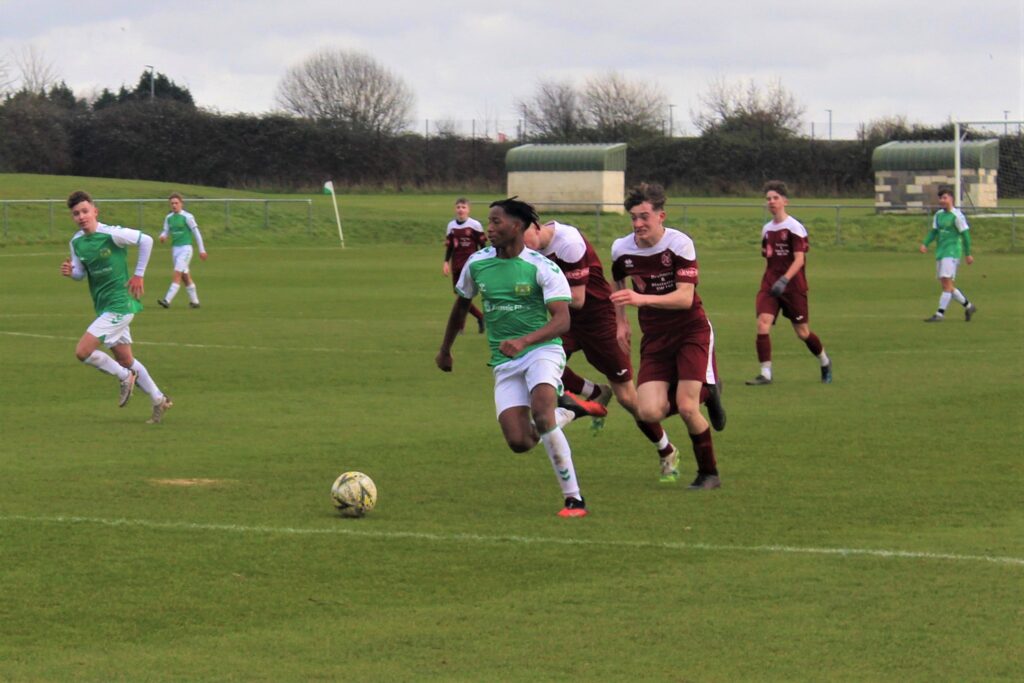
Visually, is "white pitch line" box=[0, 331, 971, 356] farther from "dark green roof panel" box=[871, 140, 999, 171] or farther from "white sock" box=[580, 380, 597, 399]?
"dark green roof panel" box=[871, 140, 999, 171]

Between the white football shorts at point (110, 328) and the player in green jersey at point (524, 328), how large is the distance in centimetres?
582

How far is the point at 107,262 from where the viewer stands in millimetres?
15148

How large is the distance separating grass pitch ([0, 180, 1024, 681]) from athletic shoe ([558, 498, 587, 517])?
8cm

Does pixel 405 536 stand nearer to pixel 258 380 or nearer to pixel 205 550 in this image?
pixel 205 550

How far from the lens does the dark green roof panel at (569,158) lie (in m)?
64.8

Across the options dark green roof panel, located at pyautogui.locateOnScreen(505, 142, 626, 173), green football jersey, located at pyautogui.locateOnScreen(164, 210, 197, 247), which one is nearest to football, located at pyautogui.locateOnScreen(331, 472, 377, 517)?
green football jersey, located at pyautogui.locateOnScreen(164, 210, 197, 247)

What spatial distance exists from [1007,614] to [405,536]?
355 centimetres

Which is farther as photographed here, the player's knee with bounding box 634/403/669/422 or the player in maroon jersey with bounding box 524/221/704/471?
the player in maroon jersey with bounding box 524/221/704/471

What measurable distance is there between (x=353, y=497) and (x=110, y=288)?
600 cm

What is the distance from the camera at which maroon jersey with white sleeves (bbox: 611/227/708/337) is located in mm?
11297

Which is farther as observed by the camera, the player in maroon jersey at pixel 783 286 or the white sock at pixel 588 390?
the player in maroon jersey at pixel 783 286

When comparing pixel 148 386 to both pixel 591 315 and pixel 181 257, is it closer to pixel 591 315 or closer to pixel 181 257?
pixel 591 315

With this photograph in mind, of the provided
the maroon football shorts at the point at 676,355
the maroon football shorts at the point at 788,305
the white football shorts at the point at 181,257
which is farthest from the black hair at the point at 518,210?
the white football shorts at the point at 181,257

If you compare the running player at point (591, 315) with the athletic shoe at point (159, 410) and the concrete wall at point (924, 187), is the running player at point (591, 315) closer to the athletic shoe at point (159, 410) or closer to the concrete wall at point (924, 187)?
the athletic shoe at point (159, 410)
